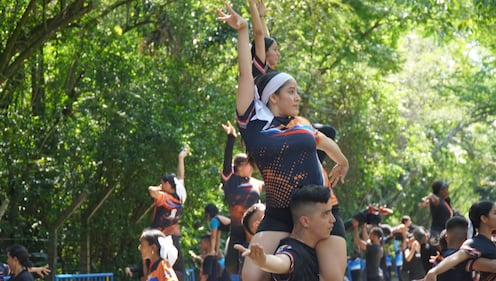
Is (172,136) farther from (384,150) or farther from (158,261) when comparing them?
(384,150)

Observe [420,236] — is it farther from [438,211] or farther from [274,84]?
[274,84]

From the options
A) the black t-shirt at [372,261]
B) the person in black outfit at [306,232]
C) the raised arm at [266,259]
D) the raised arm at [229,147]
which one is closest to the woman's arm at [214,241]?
the raised arm at [229,147]

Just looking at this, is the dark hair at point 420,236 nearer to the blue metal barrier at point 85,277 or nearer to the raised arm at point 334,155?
the blue metal barrier at point 85,277

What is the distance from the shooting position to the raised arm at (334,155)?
7250 millimetres

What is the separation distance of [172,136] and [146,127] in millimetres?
668

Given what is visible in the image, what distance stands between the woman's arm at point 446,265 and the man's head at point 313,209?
1.90 meters

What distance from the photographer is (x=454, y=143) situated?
3878cm

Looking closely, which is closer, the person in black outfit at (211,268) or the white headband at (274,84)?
the white headband at (274,84)

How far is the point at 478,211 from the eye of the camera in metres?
8.88

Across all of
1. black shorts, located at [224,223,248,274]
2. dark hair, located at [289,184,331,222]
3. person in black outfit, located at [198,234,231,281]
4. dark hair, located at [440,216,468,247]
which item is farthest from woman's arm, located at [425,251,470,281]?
person in black outfit, located at [198,234,231,281]

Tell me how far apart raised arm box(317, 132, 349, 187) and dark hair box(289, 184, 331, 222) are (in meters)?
0.58

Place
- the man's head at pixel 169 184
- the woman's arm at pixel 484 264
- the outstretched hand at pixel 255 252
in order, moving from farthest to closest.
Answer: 1. the man's head at pixel 169 184
2. the woman's arm at pixel 484 264
3. the outstretched hand at pixel 255 252

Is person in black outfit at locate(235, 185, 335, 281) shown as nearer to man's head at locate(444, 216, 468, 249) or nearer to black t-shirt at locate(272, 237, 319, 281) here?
black t-shirt at locate(272, 237, 319, 281)

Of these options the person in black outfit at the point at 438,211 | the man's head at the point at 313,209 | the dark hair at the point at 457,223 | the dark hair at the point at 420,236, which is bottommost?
the dark hair at the point at 420,236
